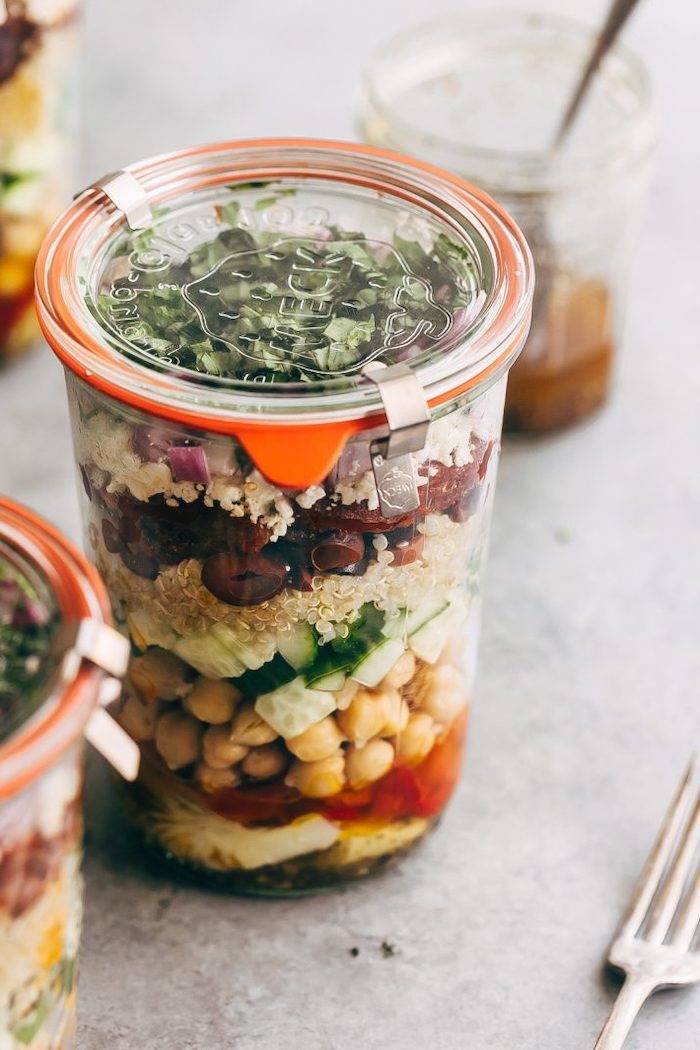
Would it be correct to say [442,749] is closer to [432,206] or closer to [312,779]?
[312,779]

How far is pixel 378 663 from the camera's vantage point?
0.78m

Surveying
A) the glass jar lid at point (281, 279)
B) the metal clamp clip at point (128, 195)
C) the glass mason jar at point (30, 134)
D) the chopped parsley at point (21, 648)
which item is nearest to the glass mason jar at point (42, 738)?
the chopped parsley at point (21, 648)

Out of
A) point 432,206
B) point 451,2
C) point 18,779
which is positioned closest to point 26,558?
point 18,779

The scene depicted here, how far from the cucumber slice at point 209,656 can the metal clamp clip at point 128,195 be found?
25 cm

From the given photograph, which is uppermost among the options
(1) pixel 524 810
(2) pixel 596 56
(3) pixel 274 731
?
(2) pixel 596 56

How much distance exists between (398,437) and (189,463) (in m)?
0.11

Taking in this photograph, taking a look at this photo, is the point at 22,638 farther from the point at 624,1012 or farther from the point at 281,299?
the point at 624,1012

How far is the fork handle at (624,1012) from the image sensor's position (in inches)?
31.1

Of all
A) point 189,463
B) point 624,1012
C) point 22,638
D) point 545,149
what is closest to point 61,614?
point 22,638

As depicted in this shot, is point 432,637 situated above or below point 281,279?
below

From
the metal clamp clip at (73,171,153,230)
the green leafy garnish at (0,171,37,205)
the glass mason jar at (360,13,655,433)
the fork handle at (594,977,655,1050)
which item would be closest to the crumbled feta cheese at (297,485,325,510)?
the metal clamp clip at (73,171,153,230)

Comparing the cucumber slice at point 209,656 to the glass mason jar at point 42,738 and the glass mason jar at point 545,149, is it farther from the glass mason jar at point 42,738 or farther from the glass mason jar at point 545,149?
the glass mason jar at point 545,149

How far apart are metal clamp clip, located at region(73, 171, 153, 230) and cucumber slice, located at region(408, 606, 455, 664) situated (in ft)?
0.96

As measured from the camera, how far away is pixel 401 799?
867mm
